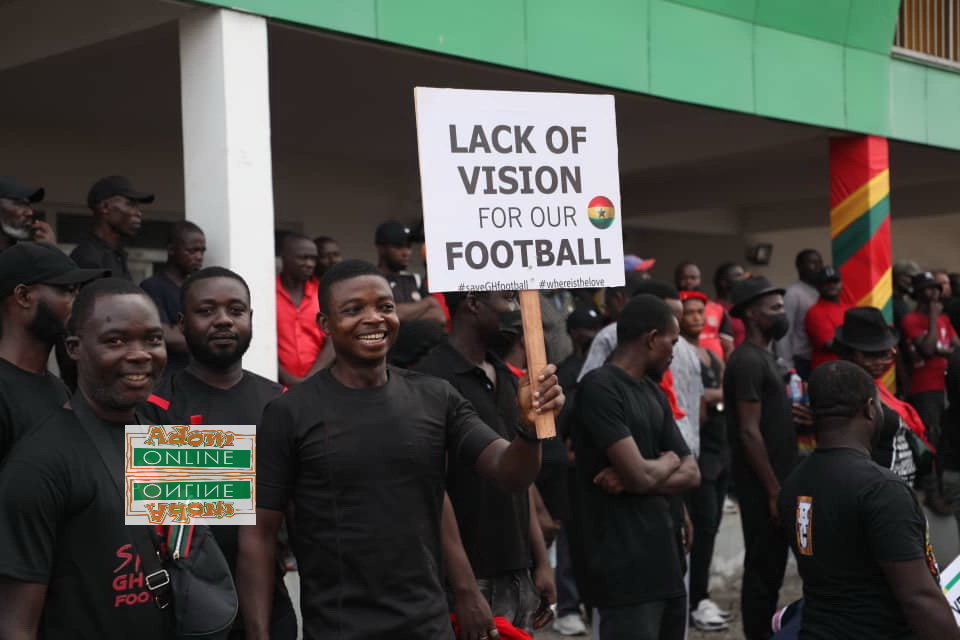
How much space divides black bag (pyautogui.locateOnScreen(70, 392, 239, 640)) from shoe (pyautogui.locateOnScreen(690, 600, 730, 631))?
5092mm

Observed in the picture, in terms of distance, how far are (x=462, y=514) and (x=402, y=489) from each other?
1097 millimetres

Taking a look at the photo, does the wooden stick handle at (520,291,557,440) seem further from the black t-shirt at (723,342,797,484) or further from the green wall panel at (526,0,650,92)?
the green wall panel at (526,0,650,92)

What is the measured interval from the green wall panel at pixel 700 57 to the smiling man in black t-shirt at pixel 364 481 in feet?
19.4

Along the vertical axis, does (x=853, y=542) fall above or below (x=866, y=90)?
below

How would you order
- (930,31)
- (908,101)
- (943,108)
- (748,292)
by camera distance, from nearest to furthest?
(748,292) < (908,101) < (943,108) < (930,31)

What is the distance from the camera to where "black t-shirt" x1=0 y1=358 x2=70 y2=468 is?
3354mm

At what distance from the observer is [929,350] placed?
10.8 meters

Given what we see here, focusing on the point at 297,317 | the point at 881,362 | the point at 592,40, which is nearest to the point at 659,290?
the point at 881,362

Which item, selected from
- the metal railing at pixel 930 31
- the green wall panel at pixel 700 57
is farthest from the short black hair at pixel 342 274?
the metal railing at pixel 930 31

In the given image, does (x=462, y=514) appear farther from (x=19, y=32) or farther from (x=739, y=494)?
(x=19, y=32)

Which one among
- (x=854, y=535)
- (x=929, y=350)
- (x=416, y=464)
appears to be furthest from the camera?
(x=929, y=350)

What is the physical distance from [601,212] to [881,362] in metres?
2.76

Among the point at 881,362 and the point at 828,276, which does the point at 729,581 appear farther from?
the point at 881,362

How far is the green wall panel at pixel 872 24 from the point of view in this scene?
10.4m
